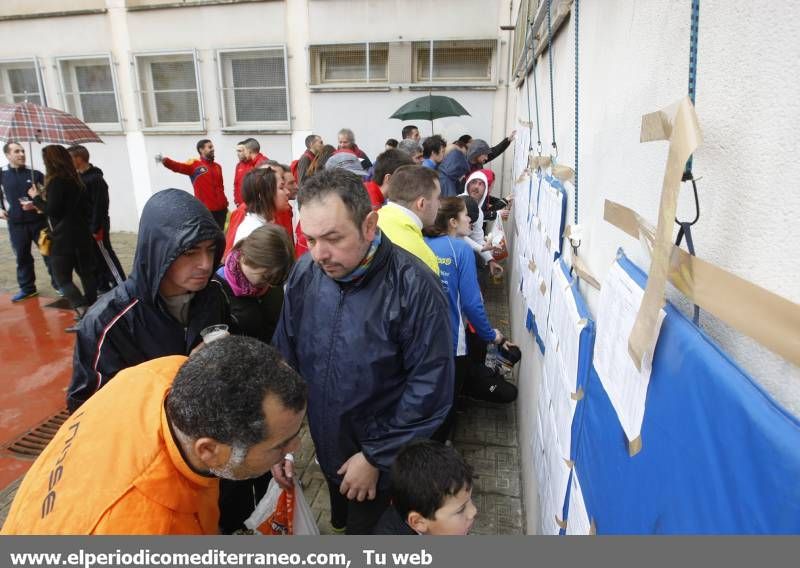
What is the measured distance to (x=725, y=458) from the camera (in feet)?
1.65

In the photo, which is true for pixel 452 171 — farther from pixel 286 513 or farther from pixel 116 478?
pixel 116 478

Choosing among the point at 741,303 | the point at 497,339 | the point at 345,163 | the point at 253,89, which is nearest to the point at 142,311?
the point at 741,303

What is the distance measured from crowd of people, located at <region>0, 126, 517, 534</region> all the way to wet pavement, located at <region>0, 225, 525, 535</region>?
1.78 ft

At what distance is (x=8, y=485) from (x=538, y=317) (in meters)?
3.33

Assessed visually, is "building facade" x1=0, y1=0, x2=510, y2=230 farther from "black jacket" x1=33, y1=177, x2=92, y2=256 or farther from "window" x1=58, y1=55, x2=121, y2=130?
"black jacket" x1=33, y1=177, x2=92, y2=256

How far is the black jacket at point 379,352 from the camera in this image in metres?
1.68

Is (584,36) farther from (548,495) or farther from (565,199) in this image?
(548,495)

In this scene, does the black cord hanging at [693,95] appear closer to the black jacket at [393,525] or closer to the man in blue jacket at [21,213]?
the black jacket at [393,525]

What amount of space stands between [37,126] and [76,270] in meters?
1.72

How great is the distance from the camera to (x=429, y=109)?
775cm

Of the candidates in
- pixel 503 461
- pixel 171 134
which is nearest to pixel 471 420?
pixel 503 461

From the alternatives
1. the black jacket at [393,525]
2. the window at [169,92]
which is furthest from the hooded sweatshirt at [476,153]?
the black jacket at [393,525]

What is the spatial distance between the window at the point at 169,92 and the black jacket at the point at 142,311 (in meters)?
9.16

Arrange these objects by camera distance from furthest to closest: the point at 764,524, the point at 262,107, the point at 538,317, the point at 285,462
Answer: the point at 262,107
the point at 538,317
the point at 285,462
the point at 764,524
